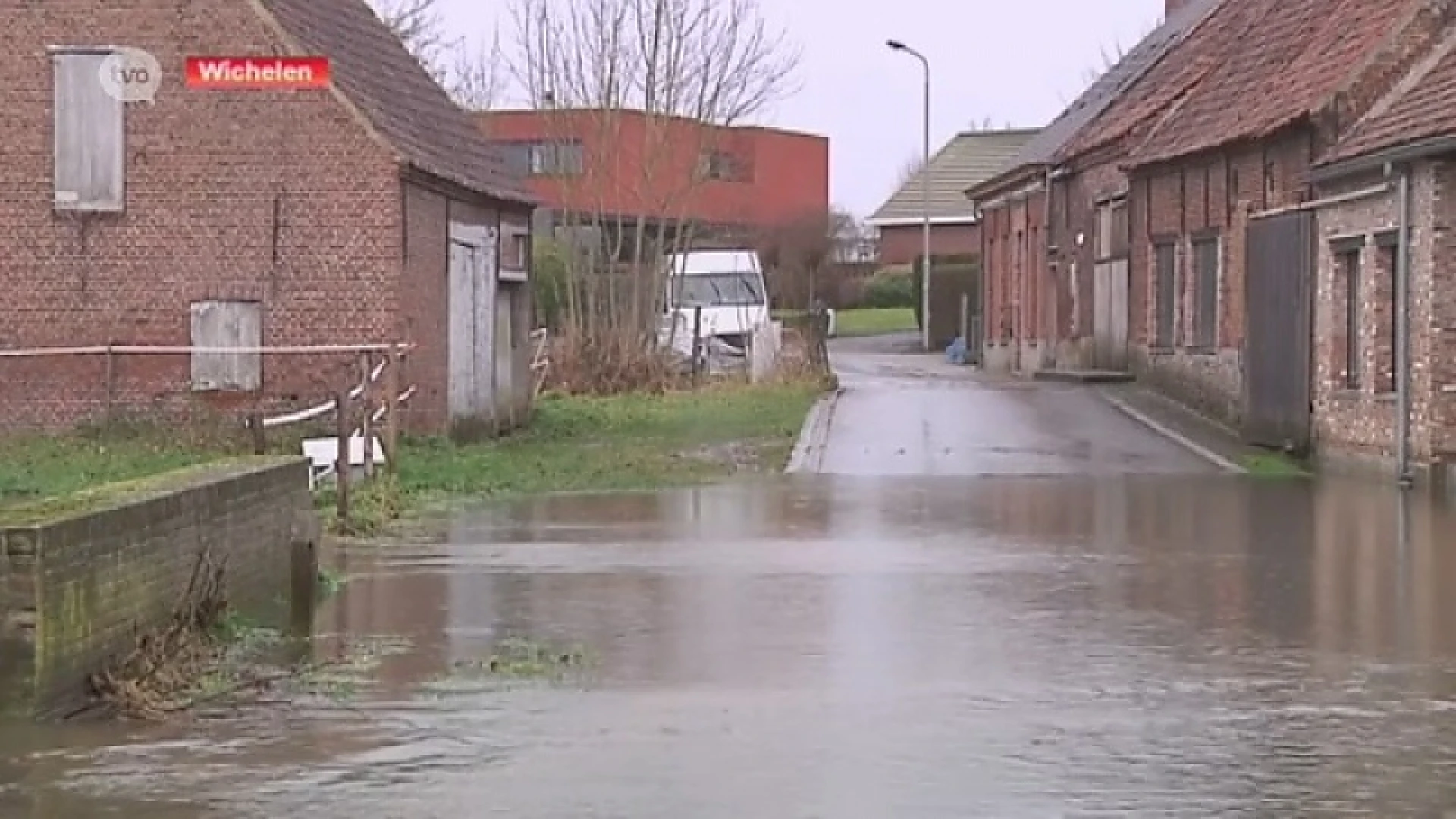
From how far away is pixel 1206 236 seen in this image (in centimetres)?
3156

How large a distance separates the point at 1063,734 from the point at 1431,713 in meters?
1.85

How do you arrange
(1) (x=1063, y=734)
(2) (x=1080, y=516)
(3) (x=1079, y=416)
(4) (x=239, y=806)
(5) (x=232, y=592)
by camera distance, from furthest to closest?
(3) (x=1079, y=416), (2) (x=1080, y=516), (5) (x=232, y=592), (1) (x=1063, y=734), (4) (x=239, y=806)

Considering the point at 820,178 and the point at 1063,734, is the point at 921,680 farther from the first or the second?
the point at 820,178

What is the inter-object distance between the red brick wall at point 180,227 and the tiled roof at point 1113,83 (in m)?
19.1

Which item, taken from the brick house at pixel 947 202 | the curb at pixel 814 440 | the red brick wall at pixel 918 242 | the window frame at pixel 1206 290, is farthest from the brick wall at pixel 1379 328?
the red brick wall at pixel 918 242

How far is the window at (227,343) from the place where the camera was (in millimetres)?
27375

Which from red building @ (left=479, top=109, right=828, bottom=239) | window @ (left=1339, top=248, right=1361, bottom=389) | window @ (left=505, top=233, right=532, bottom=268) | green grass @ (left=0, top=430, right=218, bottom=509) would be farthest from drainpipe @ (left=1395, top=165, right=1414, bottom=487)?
red building @ (left=479, top=109, right=828, bottom=239)

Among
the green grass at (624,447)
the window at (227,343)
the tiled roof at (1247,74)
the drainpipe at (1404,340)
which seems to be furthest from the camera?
the window at (227,343)

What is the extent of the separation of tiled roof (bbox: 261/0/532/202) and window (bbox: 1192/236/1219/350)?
32.9 feet

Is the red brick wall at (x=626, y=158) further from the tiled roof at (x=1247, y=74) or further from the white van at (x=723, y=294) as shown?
the tiled roof at (x=1247, y=74)

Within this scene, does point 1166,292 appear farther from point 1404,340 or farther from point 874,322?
point 874,322

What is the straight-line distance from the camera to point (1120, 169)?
36000mm

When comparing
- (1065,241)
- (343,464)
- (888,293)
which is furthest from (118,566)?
(888,293)

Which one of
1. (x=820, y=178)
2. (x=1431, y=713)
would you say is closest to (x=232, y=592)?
(x=1431, y=713)
